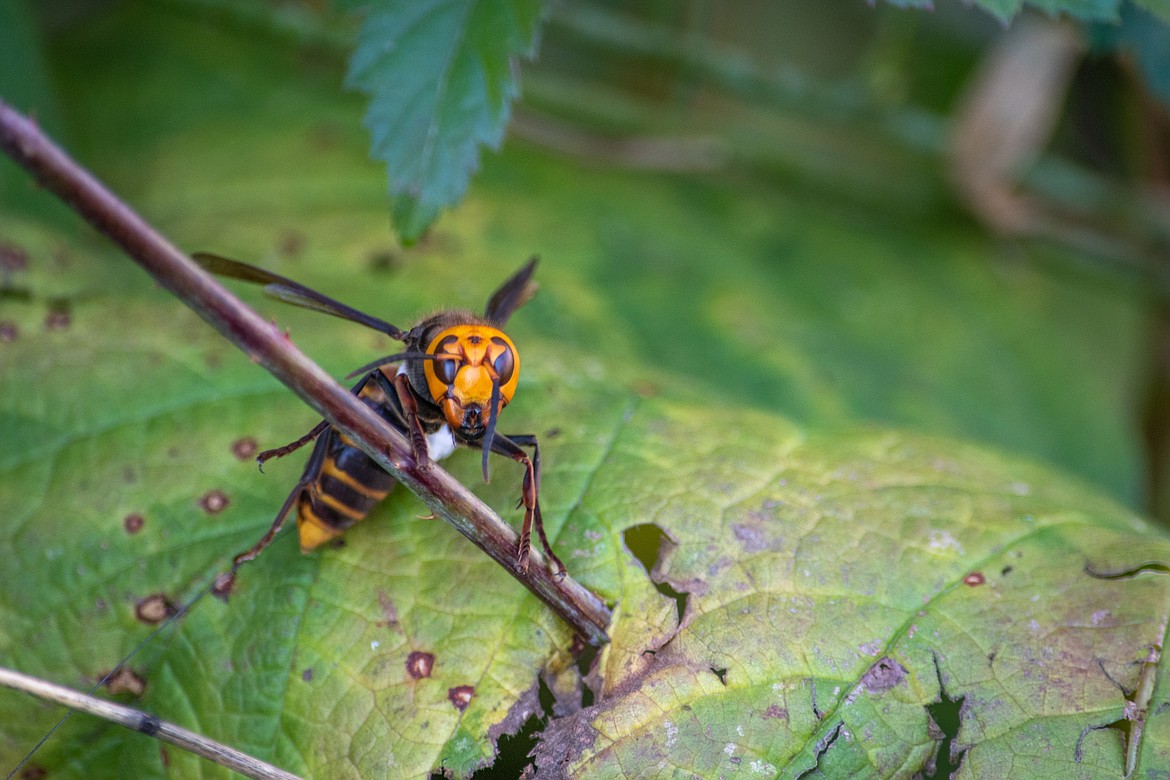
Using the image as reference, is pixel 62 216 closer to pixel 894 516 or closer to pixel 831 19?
pixel 894 516

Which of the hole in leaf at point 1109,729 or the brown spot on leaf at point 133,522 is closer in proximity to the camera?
the hole in leaf at point 1109,729

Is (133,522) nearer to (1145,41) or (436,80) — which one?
(436,80)

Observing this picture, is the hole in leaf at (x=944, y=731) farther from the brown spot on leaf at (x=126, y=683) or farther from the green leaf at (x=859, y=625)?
the brown spot on leaf at (x=126, y=683)

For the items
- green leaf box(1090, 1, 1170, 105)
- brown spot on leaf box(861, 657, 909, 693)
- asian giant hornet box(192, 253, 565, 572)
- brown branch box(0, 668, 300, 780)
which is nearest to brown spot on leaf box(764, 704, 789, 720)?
brown spot on leaf box(861, 657, 909, 693)

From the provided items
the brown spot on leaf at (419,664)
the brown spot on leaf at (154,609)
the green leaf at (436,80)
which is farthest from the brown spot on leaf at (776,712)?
the green leaf at (436,80)

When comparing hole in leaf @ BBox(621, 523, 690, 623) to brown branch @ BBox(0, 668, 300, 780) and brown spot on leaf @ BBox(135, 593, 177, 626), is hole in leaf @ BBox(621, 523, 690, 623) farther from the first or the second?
brown spot on leaf @ BBox(135, 593, 177, 626)
